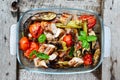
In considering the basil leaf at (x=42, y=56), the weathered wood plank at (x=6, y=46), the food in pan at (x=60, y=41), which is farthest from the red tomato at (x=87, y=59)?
the weathered wood plank at (x=6, y=46)

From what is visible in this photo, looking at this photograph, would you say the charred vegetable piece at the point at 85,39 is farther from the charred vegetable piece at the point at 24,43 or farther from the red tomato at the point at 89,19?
the charred vegetable piece at the point at 24,43

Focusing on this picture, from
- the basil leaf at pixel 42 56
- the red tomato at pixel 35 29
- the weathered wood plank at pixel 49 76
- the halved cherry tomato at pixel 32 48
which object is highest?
the red tomato at pixel 35 29

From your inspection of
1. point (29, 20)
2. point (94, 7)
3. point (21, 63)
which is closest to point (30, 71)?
point (21, 63)

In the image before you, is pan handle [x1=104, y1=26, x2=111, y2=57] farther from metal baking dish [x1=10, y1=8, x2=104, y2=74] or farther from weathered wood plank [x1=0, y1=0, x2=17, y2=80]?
weathered wood plank [x1=0, y1=0, x2=17, y2=80]

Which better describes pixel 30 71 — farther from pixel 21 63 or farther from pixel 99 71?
pixel 99 71

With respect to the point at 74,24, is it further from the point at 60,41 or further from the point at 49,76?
the point at 49,76

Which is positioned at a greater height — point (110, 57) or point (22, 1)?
point (22, 1)

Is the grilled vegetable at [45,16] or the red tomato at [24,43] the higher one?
the grilled vegetable at [45,16]
